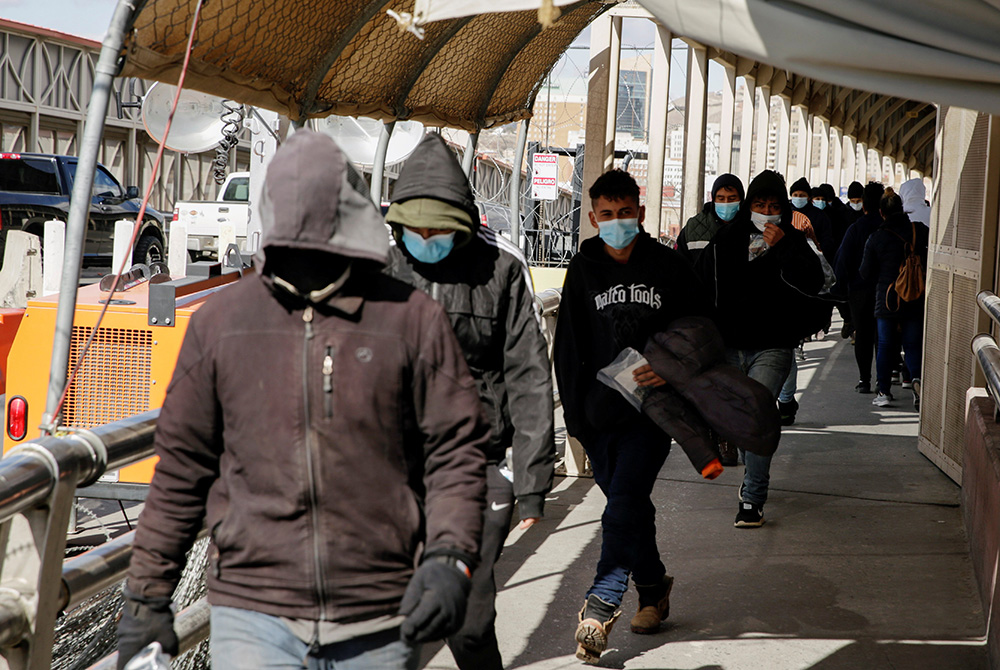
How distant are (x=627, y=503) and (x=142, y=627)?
2602mm

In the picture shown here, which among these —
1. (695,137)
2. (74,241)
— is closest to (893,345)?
(695,137)

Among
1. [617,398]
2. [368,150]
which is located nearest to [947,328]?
[617,398]

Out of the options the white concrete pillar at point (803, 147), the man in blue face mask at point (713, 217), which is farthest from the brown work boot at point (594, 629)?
the white concrete pillar at point (803, 147)

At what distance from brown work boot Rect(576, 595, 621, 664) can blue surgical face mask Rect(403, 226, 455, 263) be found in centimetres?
170

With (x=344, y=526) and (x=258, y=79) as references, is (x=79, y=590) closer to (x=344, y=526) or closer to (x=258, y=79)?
(x=344, y=526)

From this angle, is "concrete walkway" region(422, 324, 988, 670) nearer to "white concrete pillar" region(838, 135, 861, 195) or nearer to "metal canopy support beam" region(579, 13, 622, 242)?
"metal canopy support beam" region(579, 13, 622, 242)

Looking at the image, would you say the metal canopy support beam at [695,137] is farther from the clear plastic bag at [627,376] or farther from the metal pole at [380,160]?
the clear plastic bag at [627,376]

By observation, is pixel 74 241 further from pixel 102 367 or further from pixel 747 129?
pixel 747 129

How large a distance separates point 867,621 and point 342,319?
3.53m

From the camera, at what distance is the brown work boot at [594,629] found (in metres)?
4.64

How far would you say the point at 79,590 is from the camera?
3162 mm

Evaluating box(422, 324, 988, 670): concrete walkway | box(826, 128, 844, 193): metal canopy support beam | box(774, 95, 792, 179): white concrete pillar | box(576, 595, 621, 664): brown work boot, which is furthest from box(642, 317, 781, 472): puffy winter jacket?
box(826, 128, 844, 193): metal canopy support beam

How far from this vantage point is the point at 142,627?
2594 mm

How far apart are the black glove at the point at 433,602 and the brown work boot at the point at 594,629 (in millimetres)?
Result: 2204
